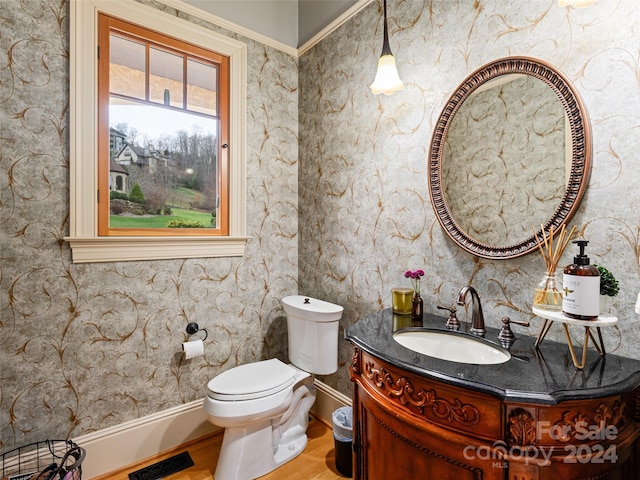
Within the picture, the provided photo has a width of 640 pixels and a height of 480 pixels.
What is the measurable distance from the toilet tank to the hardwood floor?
0.45 m

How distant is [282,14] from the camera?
2381mm

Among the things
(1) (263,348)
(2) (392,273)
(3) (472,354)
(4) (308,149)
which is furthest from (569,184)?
(1) (263,348)

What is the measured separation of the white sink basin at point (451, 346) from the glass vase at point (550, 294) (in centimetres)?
20

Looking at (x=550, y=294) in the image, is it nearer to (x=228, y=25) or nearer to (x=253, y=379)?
(x=253, y=379)

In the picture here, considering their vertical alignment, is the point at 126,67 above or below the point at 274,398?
above

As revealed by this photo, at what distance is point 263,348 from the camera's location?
2.33 m

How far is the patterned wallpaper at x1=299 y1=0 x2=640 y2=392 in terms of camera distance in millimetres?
1037

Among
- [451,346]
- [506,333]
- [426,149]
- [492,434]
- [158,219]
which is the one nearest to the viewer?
[492,434]

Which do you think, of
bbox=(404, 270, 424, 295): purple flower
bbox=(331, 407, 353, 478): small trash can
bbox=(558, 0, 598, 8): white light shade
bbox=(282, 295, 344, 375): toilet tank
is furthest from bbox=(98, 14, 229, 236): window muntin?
bbox=(558, 0, 598, 8): white light shade

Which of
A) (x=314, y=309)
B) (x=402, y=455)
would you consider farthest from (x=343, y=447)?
(x=402, y=455)

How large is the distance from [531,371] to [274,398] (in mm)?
1223

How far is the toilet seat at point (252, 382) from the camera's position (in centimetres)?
164

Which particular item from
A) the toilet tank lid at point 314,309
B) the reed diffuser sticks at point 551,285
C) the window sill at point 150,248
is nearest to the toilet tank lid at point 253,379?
the toilet tank lid at point 314,309

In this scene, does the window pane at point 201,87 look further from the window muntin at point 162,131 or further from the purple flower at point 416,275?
the purple flower at point 416,275
